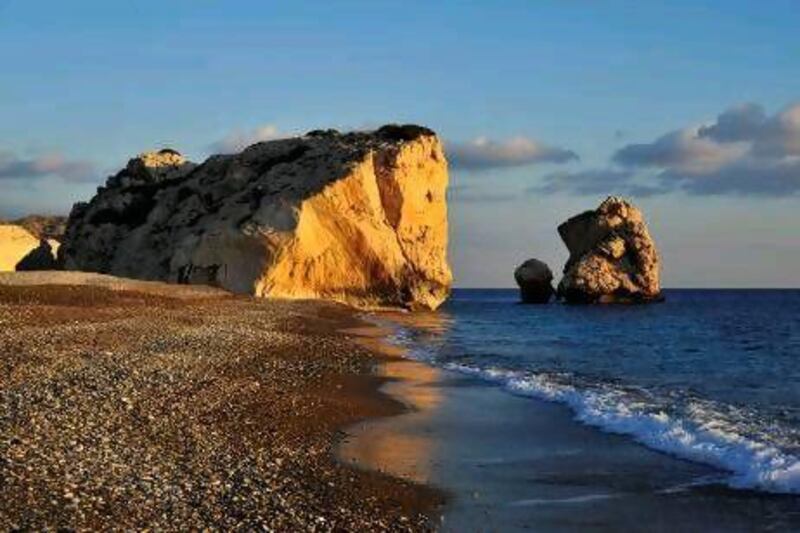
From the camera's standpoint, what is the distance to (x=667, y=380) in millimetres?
26344

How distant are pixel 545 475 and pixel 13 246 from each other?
100907 mm

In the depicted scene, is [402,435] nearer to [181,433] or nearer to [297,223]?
[181,433]

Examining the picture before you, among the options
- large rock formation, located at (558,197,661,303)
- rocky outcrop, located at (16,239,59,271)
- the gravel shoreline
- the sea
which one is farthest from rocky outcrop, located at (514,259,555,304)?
the gravel shoreline

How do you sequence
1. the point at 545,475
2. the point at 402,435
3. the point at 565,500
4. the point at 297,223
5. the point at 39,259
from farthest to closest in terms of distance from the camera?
the point at 39,259 → the point at 297,223 → the point at 402,435 → the point at 545,475 → the point at 565,500

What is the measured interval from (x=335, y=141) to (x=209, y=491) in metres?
69.7

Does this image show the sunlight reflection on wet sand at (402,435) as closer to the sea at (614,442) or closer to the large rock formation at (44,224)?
the sea at (614,442)

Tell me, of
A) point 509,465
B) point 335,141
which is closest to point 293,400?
point 509,465

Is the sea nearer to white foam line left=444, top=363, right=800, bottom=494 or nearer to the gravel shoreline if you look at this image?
white foam line left=444, top=363, right=800, bottom=494

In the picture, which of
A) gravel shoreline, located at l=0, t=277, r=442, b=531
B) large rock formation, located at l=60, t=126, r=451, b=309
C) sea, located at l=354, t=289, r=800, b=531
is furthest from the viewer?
large rock formation, located at l=60, t=126, r=451, b=309

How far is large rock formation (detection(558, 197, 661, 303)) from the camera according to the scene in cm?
10138

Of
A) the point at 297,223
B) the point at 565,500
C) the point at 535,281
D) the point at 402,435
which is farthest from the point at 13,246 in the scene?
the point at 565,500

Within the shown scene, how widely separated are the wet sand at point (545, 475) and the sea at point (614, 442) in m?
0.03

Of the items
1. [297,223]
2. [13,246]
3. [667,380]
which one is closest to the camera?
[667,380]

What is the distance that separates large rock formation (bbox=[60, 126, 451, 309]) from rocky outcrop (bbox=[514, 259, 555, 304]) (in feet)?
128
